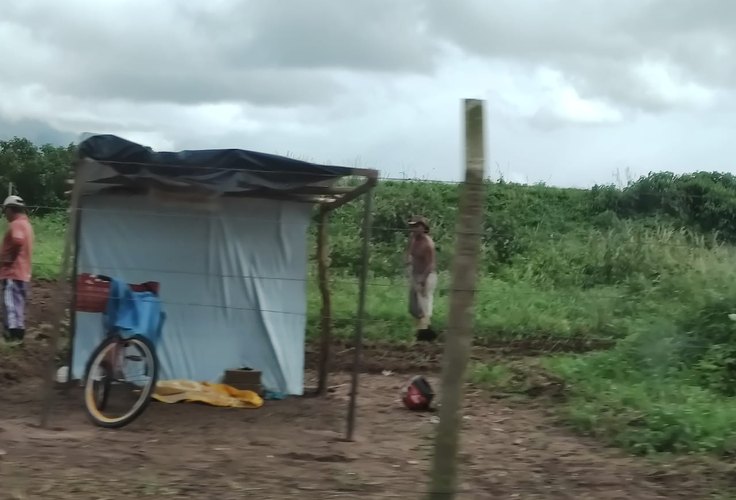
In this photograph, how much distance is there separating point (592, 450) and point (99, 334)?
4743mm

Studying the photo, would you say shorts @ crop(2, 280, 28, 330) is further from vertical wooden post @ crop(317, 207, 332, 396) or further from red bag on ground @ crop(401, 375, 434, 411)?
red bag on ground @ crop(401, 375, 434, 411)

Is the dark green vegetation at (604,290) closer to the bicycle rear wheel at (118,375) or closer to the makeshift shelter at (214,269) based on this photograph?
the makeshift shelter at (214,269)

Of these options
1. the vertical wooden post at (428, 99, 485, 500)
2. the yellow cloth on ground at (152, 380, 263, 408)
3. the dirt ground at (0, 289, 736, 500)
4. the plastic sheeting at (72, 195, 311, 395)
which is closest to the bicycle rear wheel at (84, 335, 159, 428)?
the dirt ground at (0, 289, 736, 500)

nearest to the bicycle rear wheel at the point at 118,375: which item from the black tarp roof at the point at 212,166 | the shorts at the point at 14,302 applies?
the black tarp roof at the point at 212,166

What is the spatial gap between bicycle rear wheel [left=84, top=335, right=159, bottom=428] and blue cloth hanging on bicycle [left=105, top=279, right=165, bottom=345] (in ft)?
0.56

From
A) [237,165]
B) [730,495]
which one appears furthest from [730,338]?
[237,165]

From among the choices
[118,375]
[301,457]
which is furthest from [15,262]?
[301,457]

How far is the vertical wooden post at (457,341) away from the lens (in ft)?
12.8

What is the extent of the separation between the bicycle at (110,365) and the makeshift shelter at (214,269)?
3.07 ft

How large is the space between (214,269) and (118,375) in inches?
69.1

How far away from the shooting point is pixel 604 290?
1305 cm

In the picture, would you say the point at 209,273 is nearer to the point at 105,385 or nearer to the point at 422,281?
the point at 105,385

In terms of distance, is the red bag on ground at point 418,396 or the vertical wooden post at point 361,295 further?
the red bag on ground at point 418,396

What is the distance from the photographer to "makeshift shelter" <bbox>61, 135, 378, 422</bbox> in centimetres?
852
